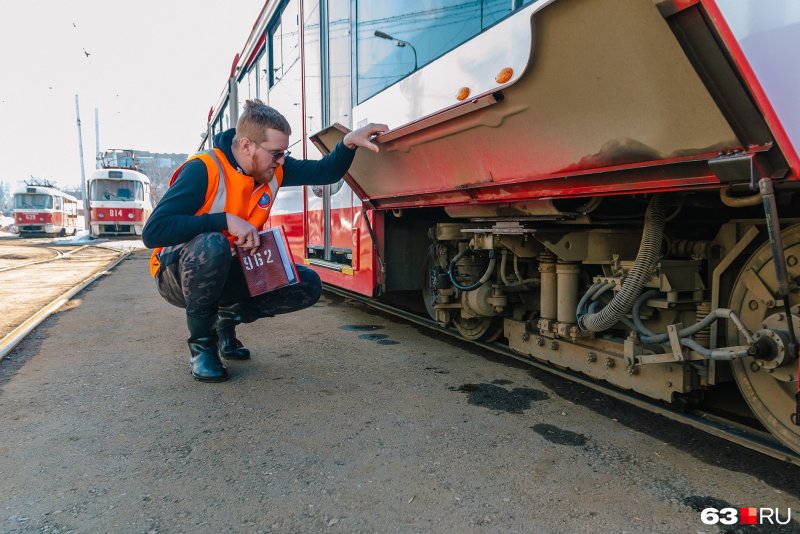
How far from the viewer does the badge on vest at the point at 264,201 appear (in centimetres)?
305

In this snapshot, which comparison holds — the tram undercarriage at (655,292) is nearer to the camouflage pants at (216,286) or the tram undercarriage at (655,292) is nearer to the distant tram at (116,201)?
the camouflage pants at (216,286)

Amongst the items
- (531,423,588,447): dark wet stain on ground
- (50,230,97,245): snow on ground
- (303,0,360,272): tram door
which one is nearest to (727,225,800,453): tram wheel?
(531,423,588,447): dark wet stain on ground

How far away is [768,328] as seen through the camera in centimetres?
194

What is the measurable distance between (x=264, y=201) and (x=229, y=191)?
0.76ft

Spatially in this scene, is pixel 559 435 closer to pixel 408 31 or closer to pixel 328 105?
pixel 408 31

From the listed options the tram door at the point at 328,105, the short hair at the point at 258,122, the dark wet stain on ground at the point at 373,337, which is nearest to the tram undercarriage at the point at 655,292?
the dark wet stain on ground at the point at 373,337

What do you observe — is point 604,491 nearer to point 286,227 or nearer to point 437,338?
point 437,338

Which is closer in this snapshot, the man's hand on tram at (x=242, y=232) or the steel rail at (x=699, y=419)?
the steel rail at (x=699, y=419)

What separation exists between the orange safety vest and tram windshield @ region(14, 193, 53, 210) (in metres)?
29.8

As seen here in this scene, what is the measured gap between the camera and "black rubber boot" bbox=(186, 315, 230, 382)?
2977mm

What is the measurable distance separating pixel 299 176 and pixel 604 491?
2.32 metres

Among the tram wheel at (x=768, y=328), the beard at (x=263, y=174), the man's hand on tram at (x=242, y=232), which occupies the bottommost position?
the tram wheel at (x=768, y=328)

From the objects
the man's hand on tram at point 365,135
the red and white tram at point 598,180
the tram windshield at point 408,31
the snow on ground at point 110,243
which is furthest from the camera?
the snow on ground at point 110,243

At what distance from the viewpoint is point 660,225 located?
2.19 metres
